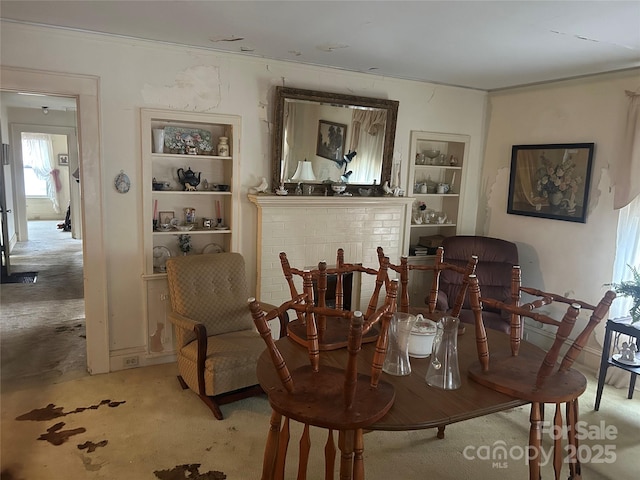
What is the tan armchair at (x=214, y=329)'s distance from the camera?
292 cm

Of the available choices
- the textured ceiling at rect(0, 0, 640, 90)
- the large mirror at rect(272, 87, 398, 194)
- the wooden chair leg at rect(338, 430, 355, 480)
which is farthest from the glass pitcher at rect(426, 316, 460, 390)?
the large mirror at rect(272, 87, 398, 194)

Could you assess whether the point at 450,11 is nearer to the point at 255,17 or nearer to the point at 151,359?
the point at 255,17

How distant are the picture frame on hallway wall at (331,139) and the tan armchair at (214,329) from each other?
125 centimetres

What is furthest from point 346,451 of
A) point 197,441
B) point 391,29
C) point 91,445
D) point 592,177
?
point 592,177

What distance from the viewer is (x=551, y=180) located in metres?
4.11

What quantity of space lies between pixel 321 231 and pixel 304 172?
0.55 metres

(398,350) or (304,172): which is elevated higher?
(304,172)

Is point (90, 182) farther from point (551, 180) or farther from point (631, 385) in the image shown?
point (631, 385)

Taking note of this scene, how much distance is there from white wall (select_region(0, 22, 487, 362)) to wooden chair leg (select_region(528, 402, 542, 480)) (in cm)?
257

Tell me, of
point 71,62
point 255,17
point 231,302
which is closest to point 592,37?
point 255,17

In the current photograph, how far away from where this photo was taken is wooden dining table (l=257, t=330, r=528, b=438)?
161 cm

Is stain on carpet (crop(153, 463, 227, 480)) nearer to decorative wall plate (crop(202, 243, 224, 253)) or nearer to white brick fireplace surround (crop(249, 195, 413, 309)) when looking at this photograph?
white brick fireplace surround (crop(249, 195, 413, 309))

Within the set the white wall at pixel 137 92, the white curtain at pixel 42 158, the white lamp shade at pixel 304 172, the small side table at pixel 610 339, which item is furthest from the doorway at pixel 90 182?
the white curtain at pixel 42 158

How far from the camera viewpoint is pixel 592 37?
279 cm
